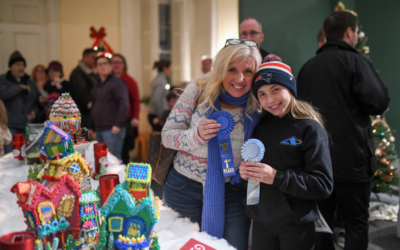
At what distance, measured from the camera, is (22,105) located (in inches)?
121

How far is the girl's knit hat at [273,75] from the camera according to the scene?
1241mm

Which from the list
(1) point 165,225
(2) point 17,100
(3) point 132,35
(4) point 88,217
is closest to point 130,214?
(4) point 88,217

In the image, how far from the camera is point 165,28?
19.6ft

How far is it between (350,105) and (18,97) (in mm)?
2972

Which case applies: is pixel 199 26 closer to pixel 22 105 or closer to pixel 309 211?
pixel 22 105

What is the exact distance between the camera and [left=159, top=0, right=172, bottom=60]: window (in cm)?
589

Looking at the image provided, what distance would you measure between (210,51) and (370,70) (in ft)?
13.3

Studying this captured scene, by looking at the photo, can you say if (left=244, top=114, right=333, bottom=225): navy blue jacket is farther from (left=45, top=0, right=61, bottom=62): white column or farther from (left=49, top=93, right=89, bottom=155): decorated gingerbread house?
(left=45, top=0, right=61, bottom=62): white column

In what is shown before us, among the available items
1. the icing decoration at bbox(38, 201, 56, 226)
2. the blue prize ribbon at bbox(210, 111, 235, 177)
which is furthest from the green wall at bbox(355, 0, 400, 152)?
the icing decoration at bbox(38, 201, 56, 226)

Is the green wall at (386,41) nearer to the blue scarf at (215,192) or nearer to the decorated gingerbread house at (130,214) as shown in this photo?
the blue scarf at (215,192)

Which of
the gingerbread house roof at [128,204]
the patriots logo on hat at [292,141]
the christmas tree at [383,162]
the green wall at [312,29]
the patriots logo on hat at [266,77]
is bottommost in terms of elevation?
the christmas tree at [383,162]

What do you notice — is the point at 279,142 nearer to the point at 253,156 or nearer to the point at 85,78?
the point at 253,156

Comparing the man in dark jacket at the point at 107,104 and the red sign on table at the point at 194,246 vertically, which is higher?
the man in dark jacket at the point at 107,104

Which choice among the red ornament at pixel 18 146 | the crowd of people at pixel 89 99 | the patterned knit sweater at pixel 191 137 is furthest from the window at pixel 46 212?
the crowd of people at pixel 89 99
